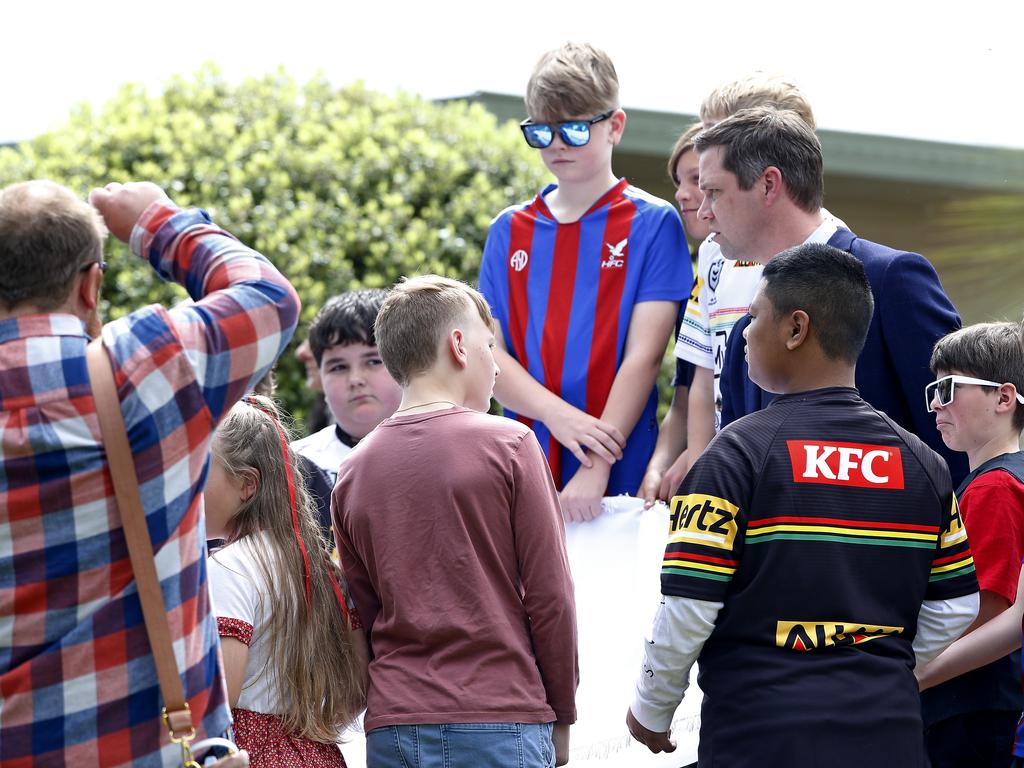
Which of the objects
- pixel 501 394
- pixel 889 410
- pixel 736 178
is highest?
pixel 736 178

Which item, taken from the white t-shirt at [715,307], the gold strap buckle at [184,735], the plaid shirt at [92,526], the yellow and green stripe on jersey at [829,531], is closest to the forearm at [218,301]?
the plaid shirt at [92,526]

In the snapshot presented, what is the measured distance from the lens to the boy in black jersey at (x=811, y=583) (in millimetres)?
2844

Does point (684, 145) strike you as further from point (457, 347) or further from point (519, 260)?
point (457, 347)

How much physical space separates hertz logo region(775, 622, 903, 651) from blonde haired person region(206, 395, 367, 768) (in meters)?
1.10

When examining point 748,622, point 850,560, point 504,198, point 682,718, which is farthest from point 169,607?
point 504,198

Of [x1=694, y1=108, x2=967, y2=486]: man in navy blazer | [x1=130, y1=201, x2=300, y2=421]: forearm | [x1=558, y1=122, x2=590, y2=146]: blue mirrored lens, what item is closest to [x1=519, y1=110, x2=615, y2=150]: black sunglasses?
[x1=558, y1=122, x2=590, y2=146]: blue mirrored lens

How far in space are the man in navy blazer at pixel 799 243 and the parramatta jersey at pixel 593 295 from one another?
0.63 metres

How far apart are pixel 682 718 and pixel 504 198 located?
522cm

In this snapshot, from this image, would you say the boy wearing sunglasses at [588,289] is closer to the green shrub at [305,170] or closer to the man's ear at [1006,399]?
the man's ear at [1006,399]

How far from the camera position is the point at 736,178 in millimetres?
3758

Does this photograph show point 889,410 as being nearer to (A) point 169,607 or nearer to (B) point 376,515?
(B) point 376,515

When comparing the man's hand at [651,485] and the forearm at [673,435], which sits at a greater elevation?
the forearm at [673,435]

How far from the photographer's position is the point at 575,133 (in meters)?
4.48

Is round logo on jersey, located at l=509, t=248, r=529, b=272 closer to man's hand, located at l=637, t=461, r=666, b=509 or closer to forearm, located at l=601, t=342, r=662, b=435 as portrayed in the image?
forearm, located at l=601, t=342, r=662, b=435
